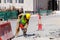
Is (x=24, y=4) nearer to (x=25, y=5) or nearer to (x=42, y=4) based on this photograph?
(x=25, y=5)

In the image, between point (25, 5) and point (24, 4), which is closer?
point (25, 5)

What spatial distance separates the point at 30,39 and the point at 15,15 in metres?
19.6

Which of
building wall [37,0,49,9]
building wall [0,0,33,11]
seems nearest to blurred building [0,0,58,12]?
building wall [0,0,33,11]

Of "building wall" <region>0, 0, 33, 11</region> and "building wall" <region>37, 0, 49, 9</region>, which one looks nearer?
"building wall" <region>0, 0, 33, 11</region>

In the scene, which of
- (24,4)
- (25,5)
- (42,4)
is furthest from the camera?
(42,4)

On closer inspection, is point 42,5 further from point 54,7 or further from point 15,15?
point 15,15

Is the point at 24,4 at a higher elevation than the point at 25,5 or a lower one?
higher

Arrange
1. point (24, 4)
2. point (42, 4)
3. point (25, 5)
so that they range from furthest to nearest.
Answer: point (42, 4) < point (24, 4) < point (25, 5)

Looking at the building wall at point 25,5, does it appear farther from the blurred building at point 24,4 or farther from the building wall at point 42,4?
the building wall at point 42,4

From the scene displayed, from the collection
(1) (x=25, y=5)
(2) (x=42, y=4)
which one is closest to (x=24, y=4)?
(1) (x=25, y=5)

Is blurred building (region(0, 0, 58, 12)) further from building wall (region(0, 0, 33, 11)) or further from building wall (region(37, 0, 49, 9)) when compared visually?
building wall (region(37, 0, 49, 9))

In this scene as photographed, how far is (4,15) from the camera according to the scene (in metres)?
29.5

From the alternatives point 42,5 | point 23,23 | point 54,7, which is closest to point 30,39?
point 23,23

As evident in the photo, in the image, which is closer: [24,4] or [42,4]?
[24,4]
